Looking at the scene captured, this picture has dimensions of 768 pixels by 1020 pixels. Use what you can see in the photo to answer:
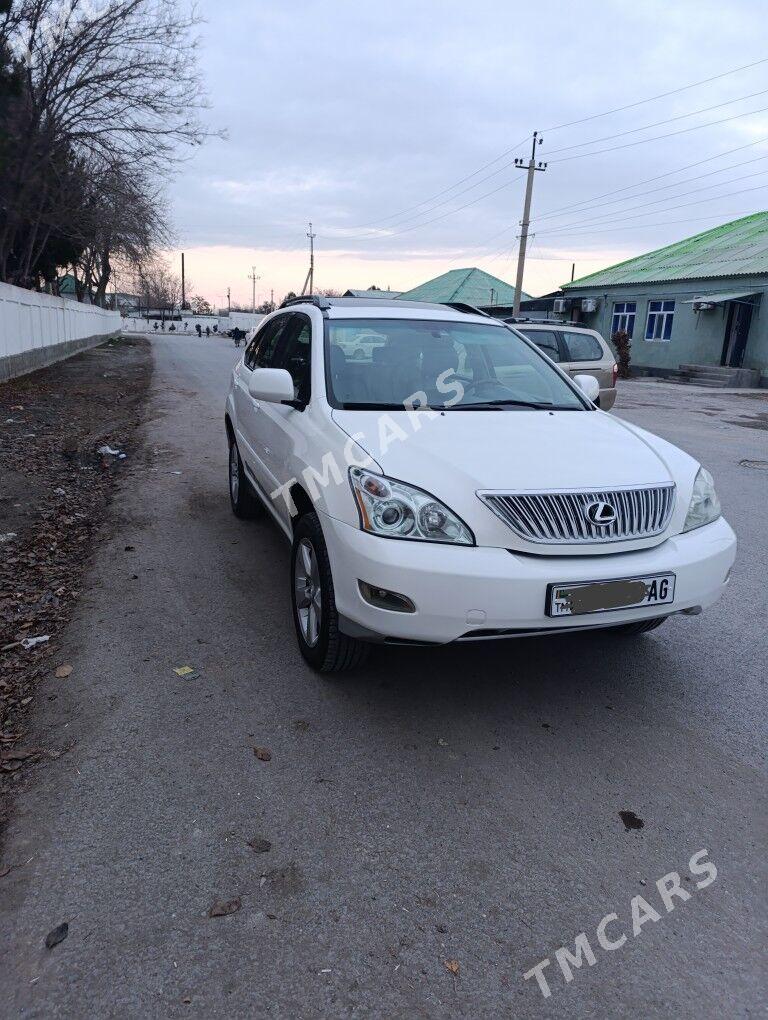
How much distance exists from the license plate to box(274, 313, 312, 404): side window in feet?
6.00

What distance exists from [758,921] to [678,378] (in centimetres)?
2948

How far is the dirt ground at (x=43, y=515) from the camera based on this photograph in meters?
3.54

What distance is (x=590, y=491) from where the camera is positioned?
3.08 metres

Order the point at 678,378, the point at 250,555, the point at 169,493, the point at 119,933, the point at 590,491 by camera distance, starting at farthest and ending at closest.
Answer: the point at 678,378 < the point at 169,493 < the point at 250,555 < the point at 590,491 < the point at 119,933

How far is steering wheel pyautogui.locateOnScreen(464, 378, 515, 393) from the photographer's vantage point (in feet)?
13.9

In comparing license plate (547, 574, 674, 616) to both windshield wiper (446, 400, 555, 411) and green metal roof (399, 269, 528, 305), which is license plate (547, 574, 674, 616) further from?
green metal roof (399, 269, 528, 305)

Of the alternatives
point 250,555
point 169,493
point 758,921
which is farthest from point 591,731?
point 169,493

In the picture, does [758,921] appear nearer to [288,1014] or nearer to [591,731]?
[591,731]

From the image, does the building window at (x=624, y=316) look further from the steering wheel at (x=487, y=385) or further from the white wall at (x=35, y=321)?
the steering wheel at (x=487, y=385)

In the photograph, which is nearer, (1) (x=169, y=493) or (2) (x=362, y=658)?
(2) (x=362, y=658)

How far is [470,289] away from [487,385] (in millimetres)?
44654

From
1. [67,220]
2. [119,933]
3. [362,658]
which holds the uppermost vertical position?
[67,220]

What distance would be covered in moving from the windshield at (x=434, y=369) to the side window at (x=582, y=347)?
23.1 ft

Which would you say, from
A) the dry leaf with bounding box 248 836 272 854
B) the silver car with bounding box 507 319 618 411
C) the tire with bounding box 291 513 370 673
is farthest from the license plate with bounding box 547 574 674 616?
the silver car with bounding box 507 319 618 411
